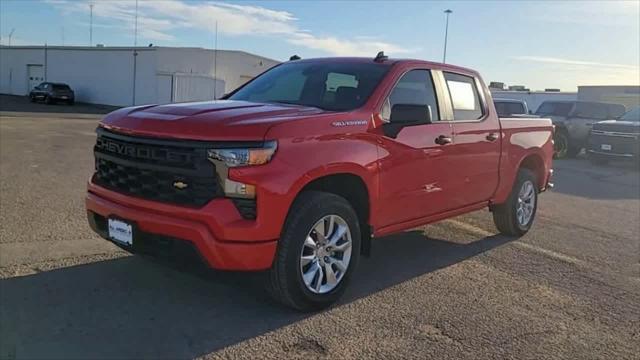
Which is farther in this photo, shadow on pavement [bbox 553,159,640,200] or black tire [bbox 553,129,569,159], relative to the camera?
black tire [bbox 553,129,569,159]

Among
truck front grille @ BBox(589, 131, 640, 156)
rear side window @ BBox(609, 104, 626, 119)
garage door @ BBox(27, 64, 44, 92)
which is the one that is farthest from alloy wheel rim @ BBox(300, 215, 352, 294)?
garage door @ BBox(27, 64, 44, 92)

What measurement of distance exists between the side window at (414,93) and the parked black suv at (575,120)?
15.7 metres

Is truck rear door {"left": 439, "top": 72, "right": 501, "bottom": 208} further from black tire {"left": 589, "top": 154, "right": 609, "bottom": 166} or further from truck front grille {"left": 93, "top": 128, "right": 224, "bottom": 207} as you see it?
black tire {"left": 589, "top": 154, "right": 609, "bottom": 166}

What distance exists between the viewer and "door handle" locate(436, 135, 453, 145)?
5641 millimetres

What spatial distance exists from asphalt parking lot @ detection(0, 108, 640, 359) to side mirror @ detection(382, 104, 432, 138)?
4.46ft

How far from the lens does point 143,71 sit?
139 ft

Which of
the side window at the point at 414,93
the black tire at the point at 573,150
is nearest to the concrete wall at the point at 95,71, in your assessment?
the black tire at the point at 573,150

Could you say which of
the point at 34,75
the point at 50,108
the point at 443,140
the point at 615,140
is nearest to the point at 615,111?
the point at 615,140

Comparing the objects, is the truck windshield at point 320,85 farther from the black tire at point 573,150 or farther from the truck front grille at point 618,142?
the black tire at point 573,150

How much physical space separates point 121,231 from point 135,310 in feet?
1.91

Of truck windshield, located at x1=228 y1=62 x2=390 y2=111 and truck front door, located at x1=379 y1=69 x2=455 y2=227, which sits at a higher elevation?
truck windshield, located at x1=228 y1=62 x2=390 y2=111

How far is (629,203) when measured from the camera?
10.9m

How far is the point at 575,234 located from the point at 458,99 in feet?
9.50

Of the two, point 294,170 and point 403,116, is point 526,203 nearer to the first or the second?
point 403,116
